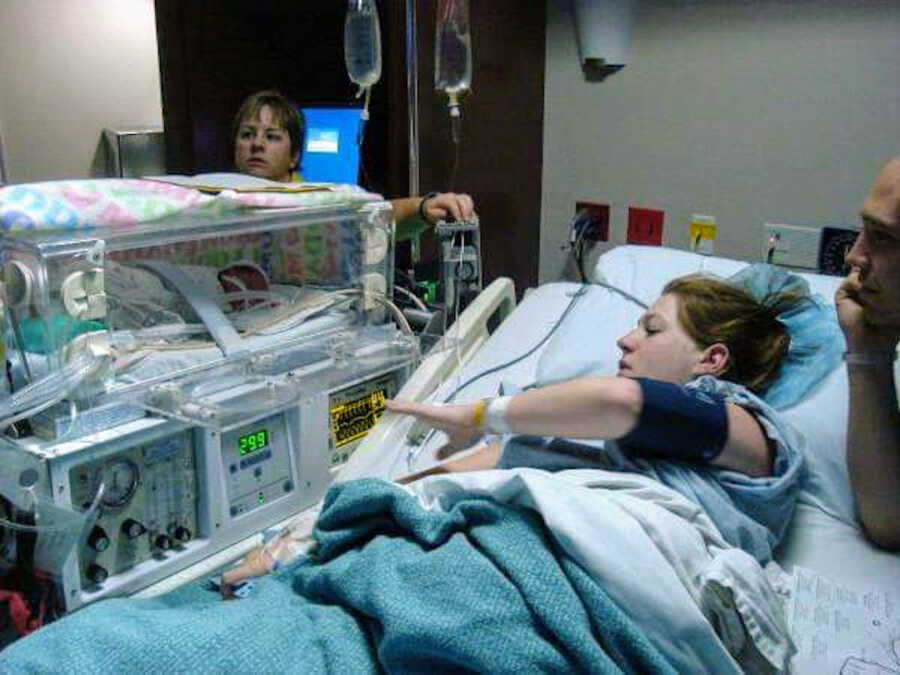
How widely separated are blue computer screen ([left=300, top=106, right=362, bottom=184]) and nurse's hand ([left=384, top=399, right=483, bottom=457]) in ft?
4.10

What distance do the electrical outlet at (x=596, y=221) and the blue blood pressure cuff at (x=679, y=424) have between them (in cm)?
120

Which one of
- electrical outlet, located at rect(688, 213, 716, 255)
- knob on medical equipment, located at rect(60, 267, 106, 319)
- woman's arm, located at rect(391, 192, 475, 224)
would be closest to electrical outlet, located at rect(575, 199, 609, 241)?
electrical outlet, located at rect(688, 213, 716, 255)

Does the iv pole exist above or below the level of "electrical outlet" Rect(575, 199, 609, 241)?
above

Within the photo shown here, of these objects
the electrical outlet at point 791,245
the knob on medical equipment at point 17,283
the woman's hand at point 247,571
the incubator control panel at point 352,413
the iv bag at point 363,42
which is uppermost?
the iv bag at point 363,42

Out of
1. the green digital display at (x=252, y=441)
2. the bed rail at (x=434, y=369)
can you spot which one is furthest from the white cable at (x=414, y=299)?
the green digital display at (x=252, y=441)

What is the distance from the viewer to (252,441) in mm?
1263

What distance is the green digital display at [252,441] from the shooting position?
4.09 ft

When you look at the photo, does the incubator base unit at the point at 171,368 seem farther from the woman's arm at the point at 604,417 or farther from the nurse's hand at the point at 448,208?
the woman's arm at the point at 604,417

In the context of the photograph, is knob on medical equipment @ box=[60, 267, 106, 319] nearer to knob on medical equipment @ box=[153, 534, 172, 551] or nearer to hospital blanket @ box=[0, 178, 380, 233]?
hospital blanket @ box=[0, 178, 380, 233]

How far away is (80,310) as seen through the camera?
1085 mm

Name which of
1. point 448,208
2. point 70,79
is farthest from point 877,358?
point 70,79

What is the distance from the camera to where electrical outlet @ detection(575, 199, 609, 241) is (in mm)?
2219

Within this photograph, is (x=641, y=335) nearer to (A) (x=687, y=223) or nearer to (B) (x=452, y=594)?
(B) (x=452, y=594)

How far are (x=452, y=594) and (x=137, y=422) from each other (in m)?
0.56
